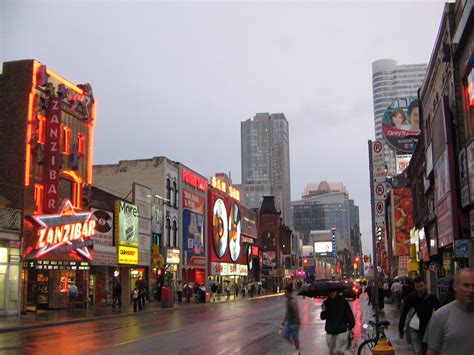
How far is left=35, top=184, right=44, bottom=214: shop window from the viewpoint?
112 ft

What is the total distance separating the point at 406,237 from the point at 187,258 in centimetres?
2172

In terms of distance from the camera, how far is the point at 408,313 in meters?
11.4

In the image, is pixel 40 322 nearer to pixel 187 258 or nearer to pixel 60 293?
pixel 60 293

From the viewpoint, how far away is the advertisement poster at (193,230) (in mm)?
60375

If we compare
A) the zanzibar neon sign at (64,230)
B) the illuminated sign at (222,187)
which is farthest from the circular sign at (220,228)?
the zanzibar neon sign at (64,230)

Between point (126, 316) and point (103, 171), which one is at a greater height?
point (103, 171)

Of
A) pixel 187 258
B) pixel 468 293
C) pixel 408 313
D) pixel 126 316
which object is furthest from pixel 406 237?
pixel 468 293

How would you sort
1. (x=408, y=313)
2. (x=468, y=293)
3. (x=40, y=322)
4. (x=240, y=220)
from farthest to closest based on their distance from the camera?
1. (x=240, y=220)
2. (x=40, y=322)
3. (x=408, y=313)
4. (x=468, y=293)

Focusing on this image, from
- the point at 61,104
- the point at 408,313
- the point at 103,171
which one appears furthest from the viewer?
the point at 103,171

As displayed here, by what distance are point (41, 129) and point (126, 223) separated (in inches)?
472

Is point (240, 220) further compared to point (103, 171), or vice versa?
point (240, 220)

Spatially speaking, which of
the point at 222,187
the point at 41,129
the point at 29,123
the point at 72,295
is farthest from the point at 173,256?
the point at 29,123

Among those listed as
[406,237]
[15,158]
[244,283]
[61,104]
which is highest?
[61,104]

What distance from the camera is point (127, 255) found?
4450cm
